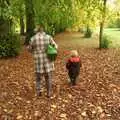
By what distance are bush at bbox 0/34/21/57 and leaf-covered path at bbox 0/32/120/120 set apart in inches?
94.8

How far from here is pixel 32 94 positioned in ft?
30.8

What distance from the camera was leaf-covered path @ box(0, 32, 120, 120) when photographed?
7898 millimetres

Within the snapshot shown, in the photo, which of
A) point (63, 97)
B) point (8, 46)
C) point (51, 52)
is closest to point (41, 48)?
point (51, 52)

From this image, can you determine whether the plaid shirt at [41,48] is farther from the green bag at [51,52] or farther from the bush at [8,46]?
the bush at [8,46]

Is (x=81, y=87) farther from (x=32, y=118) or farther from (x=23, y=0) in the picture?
(x=23, y=0)

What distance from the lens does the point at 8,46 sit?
16094 mm

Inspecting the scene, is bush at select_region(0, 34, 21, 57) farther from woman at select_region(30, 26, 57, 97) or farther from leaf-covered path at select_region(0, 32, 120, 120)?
woman at select_region(30, 26, 57, 97)

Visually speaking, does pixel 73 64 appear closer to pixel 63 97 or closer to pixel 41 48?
pixel 63 97

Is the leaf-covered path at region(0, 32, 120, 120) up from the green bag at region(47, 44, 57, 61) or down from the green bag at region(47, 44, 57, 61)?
down

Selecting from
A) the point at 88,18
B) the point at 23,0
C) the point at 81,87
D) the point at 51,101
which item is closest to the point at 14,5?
the point at 23,0

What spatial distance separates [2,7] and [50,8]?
118 inches

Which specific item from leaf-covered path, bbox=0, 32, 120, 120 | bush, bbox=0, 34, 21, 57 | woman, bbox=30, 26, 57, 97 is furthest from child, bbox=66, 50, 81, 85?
bush, bbox=0, 34, 21, 57

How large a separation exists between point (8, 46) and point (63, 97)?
754cm

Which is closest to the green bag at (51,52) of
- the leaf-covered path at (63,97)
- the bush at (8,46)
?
the leaf-covered path at (63,97)
